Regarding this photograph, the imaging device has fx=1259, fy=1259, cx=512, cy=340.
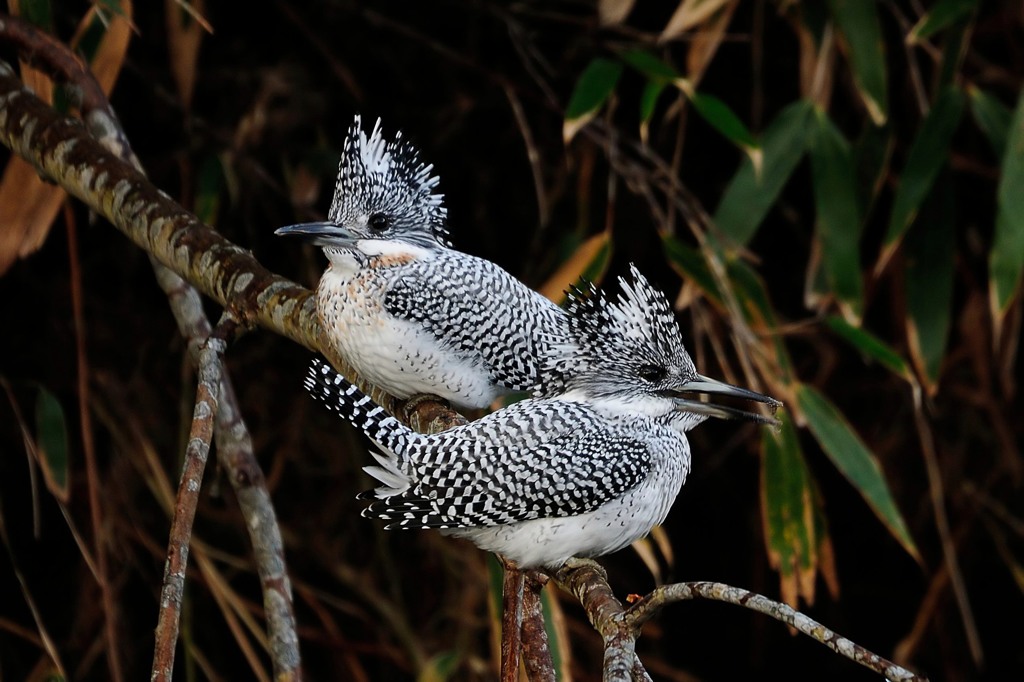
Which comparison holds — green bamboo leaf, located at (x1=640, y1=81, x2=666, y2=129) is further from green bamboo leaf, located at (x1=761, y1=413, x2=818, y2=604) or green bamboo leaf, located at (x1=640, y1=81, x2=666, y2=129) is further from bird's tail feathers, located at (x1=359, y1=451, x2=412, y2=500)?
bird's tail feathers, located at (x1=359, y1=451, x2=412, y2=500)

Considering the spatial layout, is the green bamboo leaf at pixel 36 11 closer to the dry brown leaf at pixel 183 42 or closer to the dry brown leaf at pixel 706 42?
the dry brown leaf at pixel 183 42

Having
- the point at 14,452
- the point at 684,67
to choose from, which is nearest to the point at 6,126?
the point at 14,452

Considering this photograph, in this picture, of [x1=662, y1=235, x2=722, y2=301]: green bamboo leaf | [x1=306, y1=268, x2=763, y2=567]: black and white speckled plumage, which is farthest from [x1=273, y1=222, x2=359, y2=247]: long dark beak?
[x1=662, y1=235, x2=722, y2=301]: green bamboo leaf

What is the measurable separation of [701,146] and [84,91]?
155 centimetres

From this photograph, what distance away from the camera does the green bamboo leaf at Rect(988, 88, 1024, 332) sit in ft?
7.09

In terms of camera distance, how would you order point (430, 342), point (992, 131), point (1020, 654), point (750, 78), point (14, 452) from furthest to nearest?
point (1020, 654), point (750, 78), point (14, 452), point (992, 131), point (430, 342)

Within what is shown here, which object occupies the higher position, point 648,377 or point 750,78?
point 750,78

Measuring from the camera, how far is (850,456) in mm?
2221

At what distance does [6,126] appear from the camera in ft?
6.51

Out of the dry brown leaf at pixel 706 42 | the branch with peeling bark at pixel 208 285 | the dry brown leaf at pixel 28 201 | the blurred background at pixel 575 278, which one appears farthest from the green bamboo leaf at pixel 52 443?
the dry brown leaf at pixel 706 42

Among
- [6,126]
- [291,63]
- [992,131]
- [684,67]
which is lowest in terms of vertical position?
[6,126]

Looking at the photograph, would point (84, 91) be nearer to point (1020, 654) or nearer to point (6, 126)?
point (6, 126)

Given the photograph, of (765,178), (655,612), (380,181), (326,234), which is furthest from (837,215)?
(655,612)

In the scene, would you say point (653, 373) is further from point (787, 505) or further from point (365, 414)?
point (787, 505)
